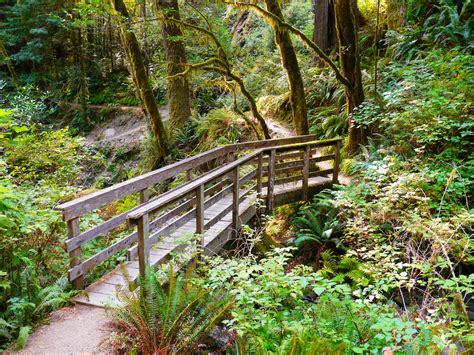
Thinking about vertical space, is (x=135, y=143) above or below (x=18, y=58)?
below

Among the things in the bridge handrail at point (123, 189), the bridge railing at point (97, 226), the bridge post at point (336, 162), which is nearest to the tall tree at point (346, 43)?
the bridge post at point (336, 162)

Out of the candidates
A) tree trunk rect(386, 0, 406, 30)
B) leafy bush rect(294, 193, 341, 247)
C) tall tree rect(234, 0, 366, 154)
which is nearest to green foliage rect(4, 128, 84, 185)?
tall tree rect(234, 0, 366, 154)

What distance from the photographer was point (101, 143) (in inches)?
670

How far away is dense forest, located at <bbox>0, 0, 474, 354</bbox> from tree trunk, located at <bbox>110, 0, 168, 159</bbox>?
0.15 feet

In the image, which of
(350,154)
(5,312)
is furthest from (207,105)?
(5,312)

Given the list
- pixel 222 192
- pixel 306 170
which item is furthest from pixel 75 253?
pixel 306 170

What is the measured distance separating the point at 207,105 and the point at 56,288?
12.6 metres

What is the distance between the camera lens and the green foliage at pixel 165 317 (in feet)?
11.1

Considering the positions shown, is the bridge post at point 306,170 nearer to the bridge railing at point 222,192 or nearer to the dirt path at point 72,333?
the bridge railing at point 222,192

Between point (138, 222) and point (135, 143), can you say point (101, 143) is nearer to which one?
point (135, 143)

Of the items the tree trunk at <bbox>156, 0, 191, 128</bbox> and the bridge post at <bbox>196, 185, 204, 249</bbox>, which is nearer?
the bridge post at <bbox>196, 185, 204, 249</bbox>

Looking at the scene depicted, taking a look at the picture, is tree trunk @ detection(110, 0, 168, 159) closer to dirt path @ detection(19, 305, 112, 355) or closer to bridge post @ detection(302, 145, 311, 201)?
bridge post @ detection(302, 145, 311, 201)

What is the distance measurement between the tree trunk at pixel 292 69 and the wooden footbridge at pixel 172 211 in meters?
0.94

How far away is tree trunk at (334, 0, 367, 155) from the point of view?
8.82m
